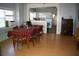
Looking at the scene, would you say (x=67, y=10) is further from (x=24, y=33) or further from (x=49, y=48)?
(x=24, y=33)

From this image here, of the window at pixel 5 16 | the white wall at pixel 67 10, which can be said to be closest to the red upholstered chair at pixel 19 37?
the window at pixel 5 16

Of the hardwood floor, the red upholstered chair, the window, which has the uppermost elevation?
the window

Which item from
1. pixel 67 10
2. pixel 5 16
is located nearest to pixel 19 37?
pixel 5 16

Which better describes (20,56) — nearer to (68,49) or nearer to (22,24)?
(22,24)

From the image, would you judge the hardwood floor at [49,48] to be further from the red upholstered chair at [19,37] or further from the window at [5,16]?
the window at [5,16]

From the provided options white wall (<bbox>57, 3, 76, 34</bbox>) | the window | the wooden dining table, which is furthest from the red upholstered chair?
white wall (<bbox>57, 3, 76, 34</bbox>)

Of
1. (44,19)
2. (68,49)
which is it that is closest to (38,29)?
(44,19)

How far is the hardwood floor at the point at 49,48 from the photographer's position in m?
2.39

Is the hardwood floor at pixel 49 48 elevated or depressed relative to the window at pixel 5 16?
depressed

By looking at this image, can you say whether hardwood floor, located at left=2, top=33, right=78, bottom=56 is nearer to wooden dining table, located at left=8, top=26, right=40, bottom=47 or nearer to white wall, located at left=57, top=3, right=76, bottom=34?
wooden dining table, located at left=8, top=26, right=40, bottom=47

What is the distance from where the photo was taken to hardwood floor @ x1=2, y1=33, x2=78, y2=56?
94.3 inches

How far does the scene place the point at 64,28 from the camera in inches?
97.5

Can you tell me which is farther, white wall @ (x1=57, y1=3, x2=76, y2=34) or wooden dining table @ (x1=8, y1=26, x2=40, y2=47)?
wooden dining table @ (x1=8, y1=26, x2=40, y2=47)

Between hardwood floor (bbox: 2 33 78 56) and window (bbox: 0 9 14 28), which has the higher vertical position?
window (bbox: 0 9 14 28)
